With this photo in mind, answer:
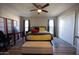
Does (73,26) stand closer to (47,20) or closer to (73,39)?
(73,39)

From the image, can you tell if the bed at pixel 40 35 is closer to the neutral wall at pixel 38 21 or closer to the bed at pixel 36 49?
the neutral wall at pixel 38 21

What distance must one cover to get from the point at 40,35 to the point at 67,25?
1.61 ft

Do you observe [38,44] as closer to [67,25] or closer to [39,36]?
[39,36]

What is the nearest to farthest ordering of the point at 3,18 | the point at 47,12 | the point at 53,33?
the point at 3,18 → the point at 47,12 → the point at 53,33

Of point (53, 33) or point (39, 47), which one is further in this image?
point (53, 33)

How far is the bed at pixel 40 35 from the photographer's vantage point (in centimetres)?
152

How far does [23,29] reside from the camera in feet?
4.78

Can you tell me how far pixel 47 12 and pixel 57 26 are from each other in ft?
0.97

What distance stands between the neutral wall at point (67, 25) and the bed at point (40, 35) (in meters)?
0.19

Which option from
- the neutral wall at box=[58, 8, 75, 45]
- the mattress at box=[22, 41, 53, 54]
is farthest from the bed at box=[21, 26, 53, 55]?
the neutral wall at box=[58, 8, 75, 45]

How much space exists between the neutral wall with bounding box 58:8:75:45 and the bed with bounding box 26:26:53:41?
0.63 ft

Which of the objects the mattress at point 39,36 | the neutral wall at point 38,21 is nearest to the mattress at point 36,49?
the mattress at point 39,36

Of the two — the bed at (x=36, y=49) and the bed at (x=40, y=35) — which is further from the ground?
the bed at (x=40, y=35)
